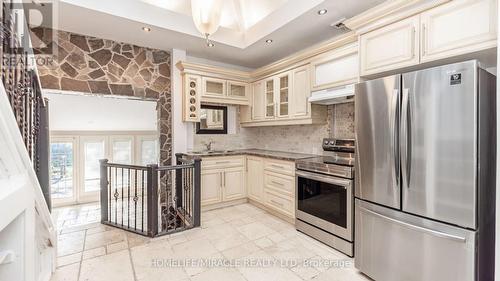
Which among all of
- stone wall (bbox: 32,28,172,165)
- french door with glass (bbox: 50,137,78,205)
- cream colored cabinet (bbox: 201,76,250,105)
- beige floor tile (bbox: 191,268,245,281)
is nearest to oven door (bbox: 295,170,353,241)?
beige floor tile (bbox: 191,268,245,281)

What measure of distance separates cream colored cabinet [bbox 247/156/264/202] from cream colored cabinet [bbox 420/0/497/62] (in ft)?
8.22

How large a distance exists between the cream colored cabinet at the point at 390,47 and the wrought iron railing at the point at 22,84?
255 cm

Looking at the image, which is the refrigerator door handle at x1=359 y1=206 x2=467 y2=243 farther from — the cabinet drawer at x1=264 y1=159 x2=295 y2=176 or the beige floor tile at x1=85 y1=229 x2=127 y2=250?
the beige floor tile at x1=85 y1=229 x2=127 y2=250

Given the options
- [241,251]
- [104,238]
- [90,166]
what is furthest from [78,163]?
[241,251]

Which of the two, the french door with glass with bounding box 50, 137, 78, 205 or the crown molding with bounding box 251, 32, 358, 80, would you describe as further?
the french door with glass with bounding box 50, 137, 78, 205

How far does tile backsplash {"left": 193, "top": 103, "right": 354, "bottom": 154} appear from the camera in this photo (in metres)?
3.21

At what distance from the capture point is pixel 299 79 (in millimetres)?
3377

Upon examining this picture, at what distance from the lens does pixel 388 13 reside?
199cm

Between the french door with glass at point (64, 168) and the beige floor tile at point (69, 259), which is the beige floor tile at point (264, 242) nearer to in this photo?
the beige floor tile at point (69, 259)

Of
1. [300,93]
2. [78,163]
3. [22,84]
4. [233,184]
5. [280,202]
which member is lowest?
[280,202]

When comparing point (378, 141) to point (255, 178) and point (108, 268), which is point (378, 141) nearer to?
point (255, 178)

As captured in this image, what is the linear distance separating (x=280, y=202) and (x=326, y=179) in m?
0.98

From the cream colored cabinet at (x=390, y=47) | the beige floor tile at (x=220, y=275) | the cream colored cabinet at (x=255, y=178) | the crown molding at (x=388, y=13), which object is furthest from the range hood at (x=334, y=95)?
the beige floor tile at (x=220, y=275)

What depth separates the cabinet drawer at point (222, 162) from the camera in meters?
3.66
